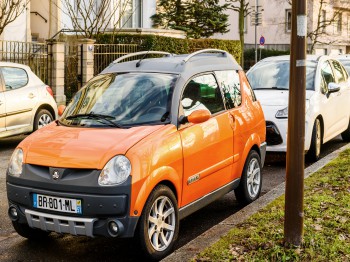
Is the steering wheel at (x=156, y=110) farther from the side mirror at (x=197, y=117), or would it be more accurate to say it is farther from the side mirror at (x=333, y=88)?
the side mirror at (x=333, y=88)

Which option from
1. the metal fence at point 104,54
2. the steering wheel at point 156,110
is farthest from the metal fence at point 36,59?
the steering wheel at point 156,110

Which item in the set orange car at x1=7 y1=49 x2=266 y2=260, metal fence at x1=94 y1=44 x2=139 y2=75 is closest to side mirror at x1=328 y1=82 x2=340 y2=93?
orange car at x1=7 y1=49 x2=266 y2=260

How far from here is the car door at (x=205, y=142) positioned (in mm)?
6504

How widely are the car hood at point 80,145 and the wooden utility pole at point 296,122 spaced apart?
1369 mm

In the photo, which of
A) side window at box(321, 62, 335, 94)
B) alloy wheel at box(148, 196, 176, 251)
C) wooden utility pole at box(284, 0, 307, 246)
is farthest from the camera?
side window at box(321, 62, 335, 94)

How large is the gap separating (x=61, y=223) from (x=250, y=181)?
9.96 feet

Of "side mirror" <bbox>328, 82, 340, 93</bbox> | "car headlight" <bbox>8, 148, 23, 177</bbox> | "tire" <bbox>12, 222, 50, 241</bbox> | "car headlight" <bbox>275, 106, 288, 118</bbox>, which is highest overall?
"side mirror" <bbox>328, 82, 340, 93</bbox>

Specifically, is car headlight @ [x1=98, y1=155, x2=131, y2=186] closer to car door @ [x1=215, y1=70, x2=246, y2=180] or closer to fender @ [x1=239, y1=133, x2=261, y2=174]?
car door @ [x1=215, y1=70, x2=246, y2=180]

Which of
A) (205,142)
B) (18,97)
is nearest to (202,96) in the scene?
(205,142)

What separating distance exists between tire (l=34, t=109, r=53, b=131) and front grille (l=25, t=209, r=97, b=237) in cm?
785

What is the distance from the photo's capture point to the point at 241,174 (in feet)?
25.7

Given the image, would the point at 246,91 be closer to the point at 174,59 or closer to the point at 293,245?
the point at 174,59

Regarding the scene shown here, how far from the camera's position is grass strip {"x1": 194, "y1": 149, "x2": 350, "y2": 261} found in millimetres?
5520

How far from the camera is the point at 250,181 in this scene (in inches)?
320
